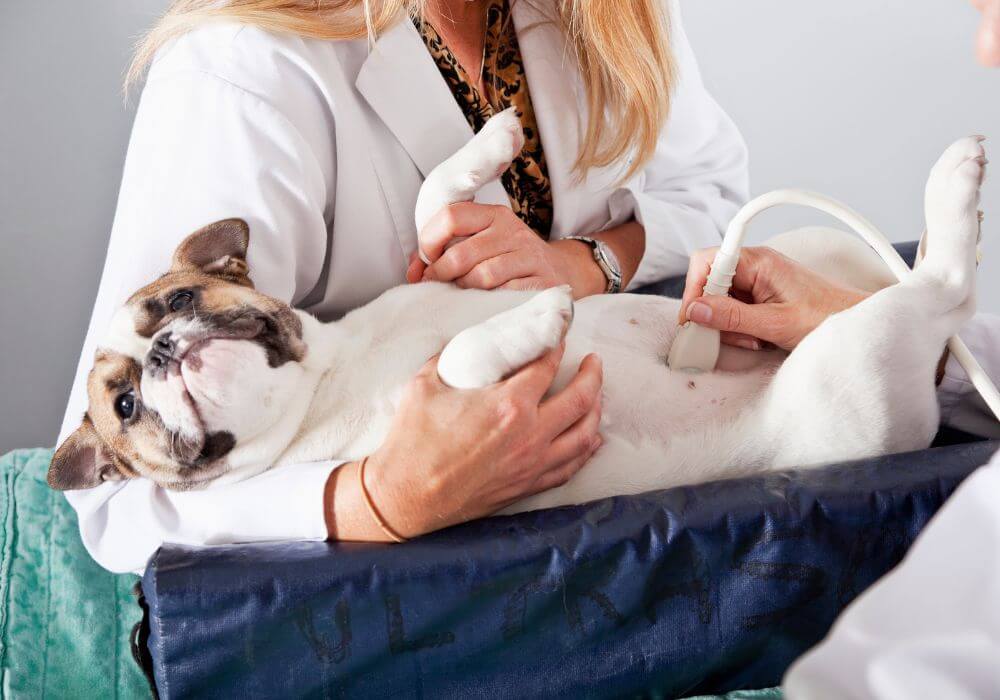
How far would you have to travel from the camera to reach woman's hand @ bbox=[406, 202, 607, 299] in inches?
55.5

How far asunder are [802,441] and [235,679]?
784mm

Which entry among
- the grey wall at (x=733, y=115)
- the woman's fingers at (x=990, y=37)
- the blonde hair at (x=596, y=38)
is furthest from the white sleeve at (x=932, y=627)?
the grey wall at (x=733, y=115)

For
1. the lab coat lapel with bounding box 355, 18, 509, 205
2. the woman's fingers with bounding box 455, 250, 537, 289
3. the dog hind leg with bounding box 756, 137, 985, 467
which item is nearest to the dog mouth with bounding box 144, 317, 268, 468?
the woman's fingers with bounding box 455, 250, 537, 289

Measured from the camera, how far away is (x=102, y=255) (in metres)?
2.49

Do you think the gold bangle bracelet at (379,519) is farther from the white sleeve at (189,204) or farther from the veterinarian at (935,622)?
the veterinarian at (935,622)

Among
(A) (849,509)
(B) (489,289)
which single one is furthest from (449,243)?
(A) (849,509)

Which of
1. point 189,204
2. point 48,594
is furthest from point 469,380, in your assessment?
point 48,594

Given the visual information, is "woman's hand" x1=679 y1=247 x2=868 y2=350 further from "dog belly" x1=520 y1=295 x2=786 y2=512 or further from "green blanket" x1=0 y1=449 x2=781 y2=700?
"green blanket" x1=0 y1=449 x2=781 y2=700

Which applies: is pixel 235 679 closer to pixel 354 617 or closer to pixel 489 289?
pixel 354 617

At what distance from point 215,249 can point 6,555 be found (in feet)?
2.34

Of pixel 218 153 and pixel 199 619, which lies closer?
pixel 199 619

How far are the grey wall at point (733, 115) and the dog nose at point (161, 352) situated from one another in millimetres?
1456

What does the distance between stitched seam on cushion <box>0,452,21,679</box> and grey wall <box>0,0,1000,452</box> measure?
81 centimetres

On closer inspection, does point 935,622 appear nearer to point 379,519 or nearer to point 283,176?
point 379,519
